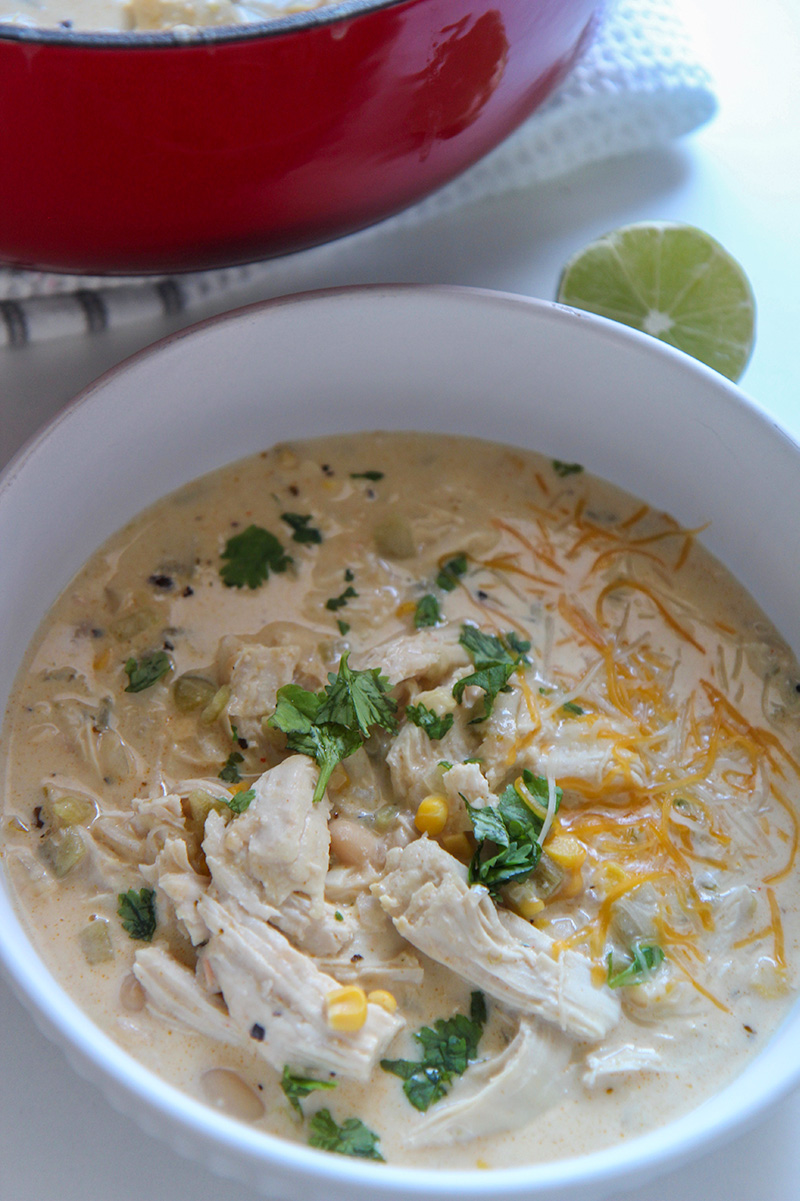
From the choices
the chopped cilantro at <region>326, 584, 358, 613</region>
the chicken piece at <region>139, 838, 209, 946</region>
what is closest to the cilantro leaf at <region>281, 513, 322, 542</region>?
the chopped cilantro at <region>326, 584, 358, 613</region>

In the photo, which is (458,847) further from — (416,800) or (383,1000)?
(383,1000)

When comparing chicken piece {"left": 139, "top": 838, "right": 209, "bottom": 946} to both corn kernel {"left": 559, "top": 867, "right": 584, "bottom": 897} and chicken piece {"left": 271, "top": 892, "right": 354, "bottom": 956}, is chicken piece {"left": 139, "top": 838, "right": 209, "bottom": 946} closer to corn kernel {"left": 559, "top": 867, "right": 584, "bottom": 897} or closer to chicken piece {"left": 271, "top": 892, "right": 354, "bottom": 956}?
chicken piece {"left": 271, "top": 892, "right": 354, "bottom": 956}

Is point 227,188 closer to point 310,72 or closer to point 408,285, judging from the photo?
point 310,72

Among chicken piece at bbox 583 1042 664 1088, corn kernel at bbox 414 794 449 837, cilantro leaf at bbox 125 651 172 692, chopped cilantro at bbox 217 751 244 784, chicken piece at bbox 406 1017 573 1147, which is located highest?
cilantro leaf at bbox 125 651 172 692

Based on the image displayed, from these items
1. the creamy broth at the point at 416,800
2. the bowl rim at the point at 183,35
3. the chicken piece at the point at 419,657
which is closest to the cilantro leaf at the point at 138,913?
the creamy broth at the point at 416,800

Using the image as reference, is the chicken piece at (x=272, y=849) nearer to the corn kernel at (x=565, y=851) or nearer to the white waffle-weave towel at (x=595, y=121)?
the corn kernel at (x=565, y=851)
